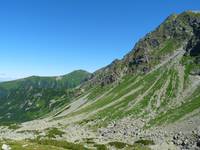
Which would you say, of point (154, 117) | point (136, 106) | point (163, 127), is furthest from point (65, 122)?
point (163, 127)

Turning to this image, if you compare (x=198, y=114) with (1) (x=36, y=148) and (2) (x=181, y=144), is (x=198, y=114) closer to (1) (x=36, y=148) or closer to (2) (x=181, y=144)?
(2) (x=181, y=144)

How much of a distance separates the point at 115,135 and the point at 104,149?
3263 cm

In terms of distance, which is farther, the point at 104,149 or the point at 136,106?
the point at 136,106

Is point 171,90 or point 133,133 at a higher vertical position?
point 171,90

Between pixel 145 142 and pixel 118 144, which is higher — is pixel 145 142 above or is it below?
above

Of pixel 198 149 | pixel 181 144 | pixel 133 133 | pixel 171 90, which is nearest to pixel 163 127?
pixel 133 133

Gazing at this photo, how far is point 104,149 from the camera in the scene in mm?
104875

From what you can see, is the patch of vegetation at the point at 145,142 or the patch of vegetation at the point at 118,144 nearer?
the patch of vegetation at the point at 118,144

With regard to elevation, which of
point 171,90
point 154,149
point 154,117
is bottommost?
point 154,149

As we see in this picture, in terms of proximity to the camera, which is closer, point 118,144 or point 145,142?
point 118,144

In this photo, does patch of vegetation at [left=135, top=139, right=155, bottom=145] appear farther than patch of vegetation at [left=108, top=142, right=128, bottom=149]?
Yes

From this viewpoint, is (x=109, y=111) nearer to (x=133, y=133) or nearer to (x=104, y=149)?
(x=133, y=133)

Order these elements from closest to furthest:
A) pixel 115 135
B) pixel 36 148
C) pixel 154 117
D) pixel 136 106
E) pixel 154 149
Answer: pixel 36 148 → pixel 154 149 → pixel 115 135 → pixel 154 117 → pixel 136 106

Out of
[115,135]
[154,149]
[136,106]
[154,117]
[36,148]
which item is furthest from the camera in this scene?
→ [136,106]
